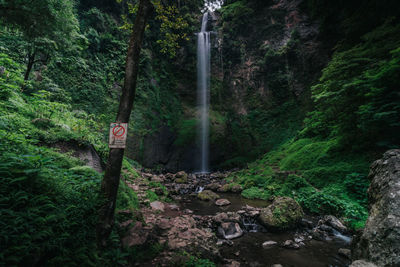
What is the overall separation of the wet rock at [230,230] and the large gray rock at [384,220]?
2.52 metres

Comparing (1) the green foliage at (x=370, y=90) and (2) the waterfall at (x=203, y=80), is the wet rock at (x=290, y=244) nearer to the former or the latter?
(1) the green foliage at (x=370, y=90)

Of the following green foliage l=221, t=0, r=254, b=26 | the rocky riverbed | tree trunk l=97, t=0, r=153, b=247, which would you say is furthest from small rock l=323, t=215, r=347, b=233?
green foliage l=221, t=0, r=254, b=26

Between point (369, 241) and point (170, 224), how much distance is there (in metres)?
3.85

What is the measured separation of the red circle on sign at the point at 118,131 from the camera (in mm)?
2576

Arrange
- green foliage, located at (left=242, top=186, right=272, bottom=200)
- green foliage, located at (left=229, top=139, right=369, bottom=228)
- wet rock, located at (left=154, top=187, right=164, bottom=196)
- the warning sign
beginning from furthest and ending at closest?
1. green foliage, located at (left=242, top=186, right=272, bottom=200)
2. wet rock, located at (left=154, top=187, right=164, bottom=196)
3. green foliage, located at (left=229, top=139, right=369, bottom=228)
4. the warning sign

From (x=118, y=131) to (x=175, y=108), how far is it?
A: 16.6 metres

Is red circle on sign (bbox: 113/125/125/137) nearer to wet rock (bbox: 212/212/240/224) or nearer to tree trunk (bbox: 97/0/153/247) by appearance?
tree trunk (bbox: 97/0/153/247)

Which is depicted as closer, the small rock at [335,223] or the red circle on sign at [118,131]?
the red circle on sign at [118,131]

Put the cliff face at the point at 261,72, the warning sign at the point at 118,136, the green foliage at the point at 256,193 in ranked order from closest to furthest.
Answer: the warning sign at the point at 118,136 < the green foliage at the point at 256,193 < the cliff face at the point at 261,72

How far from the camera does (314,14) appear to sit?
14.5 metres

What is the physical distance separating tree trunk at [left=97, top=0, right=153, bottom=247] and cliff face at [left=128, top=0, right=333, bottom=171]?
38.0 ft

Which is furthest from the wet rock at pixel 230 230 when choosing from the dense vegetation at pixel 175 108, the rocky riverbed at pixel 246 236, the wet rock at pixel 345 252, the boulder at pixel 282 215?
the wet rock at pixel 345 252

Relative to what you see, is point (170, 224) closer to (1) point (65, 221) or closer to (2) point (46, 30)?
(1) point (65, 221)

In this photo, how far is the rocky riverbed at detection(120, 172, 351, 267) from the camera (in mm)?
3156
